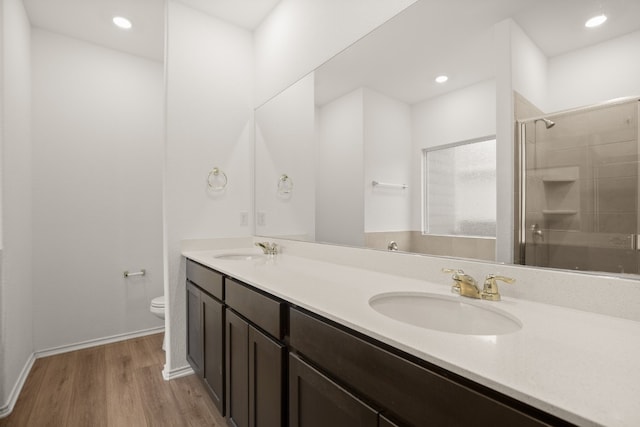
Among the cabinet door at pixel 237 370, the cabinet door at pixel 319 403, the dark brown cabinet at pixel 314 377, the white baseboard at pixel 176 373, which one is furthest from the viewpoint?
the white baseboard at pixel 176 373

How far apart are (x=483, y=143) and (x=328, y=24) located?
119 centimetres

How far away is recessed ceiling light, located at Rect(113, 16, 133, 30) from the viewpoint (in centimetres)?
240

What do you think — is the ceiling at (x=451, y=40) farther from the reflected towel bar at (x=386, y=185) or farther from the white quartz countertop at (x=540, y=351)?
the white quartz countertop at (x=540, y=351)

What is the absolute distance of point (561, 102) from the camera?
92 cm

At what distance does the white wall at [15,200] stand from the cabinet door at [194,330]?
969mm

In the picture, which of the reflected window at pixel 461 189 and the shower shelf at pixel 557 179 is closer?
the shower shelf at pixel 557 179

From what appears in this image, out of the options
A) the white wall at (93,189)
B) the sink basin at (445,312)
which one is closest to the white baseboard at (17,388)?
the white wall at (93,189)

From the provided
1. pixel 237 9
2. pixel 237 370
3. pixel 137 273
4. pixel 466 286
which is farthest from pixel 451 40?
pixel 137 273

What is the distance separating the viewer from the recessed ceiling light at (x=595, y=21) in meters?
0.86

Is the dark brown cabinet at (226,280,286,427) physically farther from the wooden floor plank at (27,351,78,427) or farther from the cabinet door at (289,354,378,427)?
the wooden floor plank at (27,351,78,427)

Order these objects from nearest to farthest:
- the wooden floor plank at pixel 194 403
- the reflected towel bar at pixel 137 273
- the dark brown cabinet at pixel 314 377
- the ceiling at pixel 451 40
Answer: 1. the dark brown cabinet at pixel 314 377
2. the ceiling at pixel 451 40
3. the wooden floor plank at pixel 194 403
4. the reflected towel bar at pixel 137 273

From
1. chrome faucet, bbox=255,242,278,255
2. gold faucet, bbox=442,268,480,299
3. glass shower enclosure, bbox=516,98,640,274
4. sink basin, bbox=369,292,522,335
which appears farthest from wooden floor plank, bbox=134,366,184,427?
glass shower enclosure, bbox=516,98,640,274

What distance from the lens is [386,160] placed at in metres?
1.46

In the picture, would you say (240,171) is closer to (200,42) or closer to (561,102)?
(200,42)
